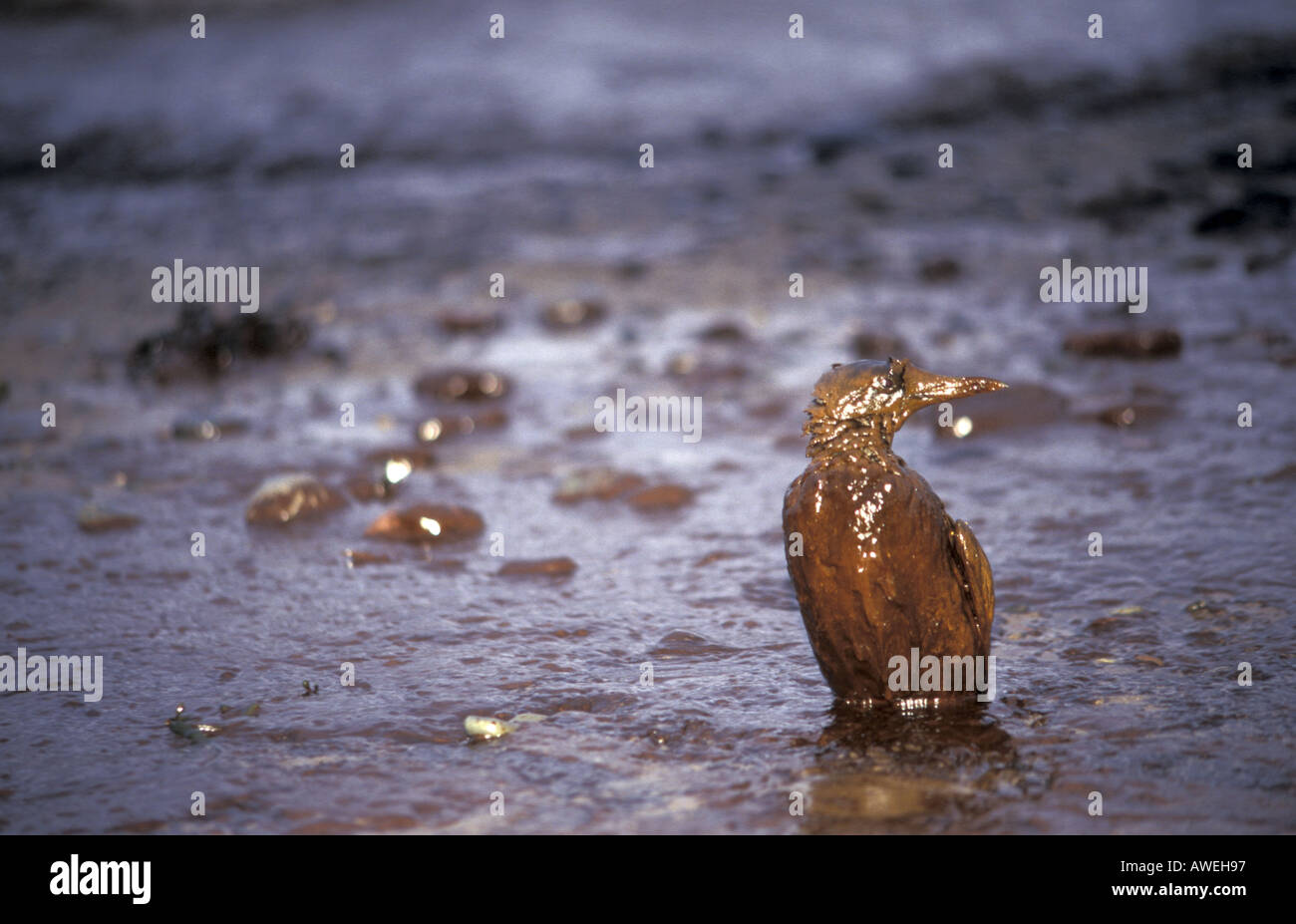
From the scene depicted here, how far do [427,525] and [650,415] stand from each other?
153cm

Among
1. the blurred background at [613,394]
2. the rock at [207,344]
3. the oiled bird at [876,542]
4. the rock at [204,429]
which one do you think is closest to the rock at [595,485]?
the blurred background at [613,394]

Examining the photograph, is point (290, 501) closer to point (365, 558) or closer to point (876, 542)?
point (365, 558)

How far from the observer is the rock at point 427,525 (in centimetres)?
416

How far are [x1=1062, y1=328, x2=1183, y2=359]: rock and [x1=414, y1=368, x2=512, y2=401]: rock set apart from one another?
99.7 inches

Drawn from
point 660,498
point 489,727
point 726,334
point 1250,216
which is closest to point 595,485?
point 660,498

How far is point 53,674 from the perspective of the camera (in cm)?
323

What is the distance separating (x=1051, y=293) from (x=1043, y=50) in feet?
19.0

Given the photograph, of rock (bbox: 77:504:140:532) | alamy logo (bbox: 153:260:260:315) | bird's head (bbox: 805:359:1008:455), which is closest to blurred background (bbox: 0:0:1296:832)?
rock (bbox: 77:504:140:532)

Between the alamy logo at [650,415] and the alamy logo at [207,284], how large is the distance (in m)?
2.66

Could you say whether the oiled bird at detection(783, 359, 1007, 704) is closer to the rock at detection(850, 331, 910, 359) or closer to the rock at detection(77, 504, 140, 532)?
the rock at detection(77, 504, 140, 532)

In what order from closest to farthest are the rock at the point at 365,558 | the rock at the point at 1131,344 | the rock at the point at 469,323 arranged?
1. the rock at the point at 365,558
2. the rock at the point at 1131,344
3. the rock at the point at 469,323

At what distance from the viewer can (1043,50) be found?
1167cm

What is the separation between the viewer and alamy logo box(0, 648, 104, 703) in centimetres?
315
